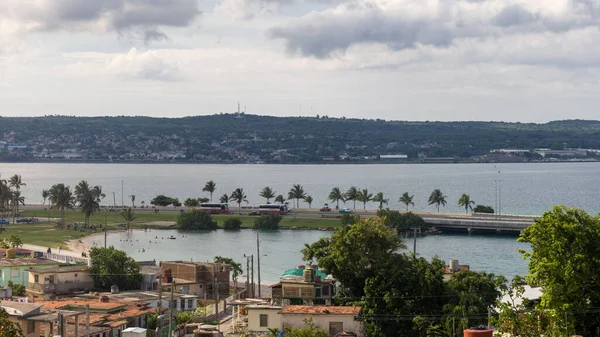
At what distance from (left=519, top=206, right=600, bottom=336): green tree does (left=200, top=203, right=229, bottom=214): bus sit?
123260 mm

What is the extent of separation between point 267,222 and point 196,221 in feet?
33.2

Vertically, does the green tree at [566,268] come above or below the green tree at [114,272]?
above

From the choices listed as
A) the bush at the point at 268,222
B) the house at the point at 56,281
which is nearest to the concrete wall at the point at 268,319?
the house at the point at 56,281

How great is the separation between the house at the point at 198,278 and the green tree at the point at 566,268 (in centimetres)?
3176

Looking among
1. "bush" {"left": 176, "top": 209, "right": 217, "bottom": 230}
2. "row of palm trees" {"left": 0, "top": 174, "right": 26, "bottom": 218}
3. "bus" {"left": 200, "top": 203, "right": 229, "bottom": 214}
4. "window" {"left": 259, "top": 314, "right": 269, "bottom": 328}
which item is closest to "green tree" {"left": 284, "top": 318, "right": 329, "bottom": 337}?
"window" {"left": 259, "top": 314, "right": 269, "bottom": 328}

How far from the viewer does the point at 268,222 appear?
13725 cm

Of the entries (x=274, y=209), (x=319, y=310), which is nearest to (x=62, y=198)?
(x=274, y=209)

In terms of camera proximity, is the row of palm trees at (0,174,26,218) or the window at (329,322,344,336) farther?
the row of palm trees at (0,174,26,218)

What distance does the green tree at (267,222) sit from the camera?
136750mm

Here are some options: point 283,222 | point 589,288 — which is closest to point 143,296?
point 589,288

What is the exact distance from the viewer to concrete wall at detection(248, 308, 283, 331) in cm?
3888

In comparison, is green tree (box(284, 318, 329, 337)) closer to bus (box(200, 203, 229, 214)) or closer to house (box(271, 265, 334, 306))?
house (box(271, 265, 334, 306))

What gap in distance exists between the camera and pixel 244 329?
40.2 m

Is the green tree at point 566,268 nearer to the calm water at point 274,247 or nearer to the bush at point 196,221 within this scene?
the calm water at point 274,247
